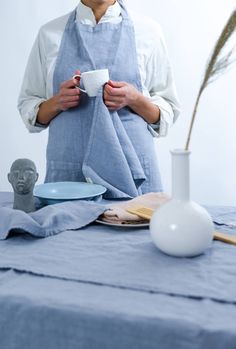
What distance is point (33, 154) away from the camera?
2.27 m

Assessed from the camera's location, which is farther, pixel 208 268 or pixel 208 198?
pixel 208 198

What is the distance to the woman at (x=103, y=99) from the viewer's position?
114 centimetres

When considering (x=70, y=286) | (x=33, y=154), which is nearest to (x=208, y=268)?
(x=70, y=286)

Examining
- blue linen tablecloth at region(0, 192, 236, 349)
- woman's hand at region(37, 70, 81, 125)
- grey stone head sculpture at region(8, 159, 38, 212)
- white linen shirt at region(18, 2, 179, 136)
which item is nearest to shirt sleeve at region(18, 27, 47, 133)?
white linen shirt at region(18, 2, 179, 136)

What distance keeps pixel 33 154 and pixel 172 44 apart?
2.69ft

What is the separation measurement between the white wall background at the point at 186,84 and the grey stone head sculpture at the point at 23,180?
50.7 inches

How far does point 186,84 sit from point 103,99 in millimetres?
996

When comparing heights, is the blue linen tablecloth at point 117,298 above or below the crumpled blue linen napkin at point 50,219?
below

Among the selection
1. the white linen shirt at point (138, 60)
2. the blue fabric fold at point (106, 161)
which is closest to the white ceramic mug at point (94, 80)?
the blue fabric fold at point (106, 161)

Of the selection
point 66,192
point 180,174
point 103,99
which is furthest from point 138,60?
point 180,174

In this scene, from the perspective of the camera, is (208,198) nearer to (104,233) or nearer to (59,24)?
(59,24)

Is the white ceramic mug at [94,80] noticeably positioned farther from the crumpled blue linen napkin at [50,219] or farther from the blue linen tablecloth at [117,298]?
the blue linen tablecloth at [117,298]

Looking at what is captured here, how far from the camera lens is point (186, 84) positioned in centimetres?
209

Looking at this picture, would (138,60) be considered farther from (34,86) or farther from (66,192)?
(66,192)
